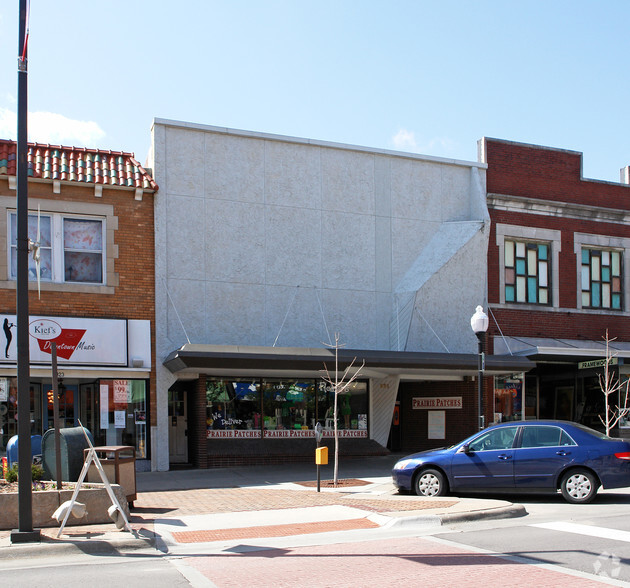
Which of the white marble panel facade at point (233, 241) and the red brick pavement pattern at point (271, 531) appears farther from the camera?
the white marble panel facade at point (233, 241)

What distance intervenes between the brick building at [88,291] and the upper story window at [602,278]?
13.7 metres

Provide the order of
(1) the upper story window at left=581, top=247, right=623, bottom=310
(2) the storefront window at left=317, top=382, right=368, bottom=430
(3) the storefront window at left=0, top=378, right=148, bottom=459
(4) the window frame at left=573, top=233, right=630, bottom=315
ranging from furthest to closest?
(1) the upper story window at left=581, top=247, right=623, bottom=310, (4) the window frame at left=573, top=233, right=630, bottom=315, (2) the storefront window at left=317, top=382, right=368, bottom=430, (3) the storefront window at left=0, top=378, right=148, bottom=459

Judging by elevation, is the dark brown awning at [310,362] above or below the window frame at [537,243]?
below

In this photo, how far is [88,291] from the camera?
1869cm

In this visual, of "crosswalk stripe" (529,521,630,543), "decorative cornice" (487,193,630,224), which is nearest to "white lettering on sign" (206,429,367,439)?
"decorative cornice" (487,193,630,224)

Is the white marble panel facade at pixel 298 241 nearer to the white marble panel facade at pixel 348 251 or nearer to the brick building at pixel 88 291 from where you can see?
the white marble panel facade at pixel 348 251

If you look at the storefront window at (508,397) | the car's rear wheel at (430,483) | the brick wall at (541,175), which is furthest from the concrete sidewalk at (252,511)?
the brick wall at (541,175)

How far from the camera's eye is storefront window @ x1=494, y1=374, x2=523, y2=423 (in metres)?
23.3

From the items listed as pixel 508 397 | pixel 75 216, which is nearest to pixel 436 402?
pixel 508 397

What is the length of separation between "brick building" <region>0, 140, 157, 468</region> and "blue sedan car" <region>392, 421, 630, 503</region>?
7.79m

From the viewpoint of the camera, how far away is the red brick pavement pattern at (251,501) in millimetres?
12625

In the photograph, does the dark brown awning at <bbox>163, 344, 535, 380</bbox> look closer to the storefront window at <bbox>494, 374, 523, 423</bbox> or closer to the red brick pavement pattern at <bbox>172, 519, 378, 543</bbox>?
the storefront window at <bbox>494, 374, 523, 423</bbox>

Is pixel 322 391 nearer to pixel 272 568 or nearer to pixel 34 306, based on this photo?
pixel 34 306

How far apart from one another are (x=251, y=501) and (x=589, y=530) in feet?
19.1
